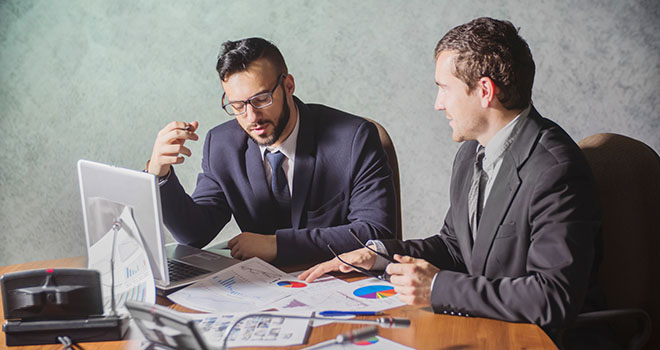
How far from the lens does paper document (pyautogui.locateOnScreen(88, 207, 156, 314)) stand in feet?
4.45

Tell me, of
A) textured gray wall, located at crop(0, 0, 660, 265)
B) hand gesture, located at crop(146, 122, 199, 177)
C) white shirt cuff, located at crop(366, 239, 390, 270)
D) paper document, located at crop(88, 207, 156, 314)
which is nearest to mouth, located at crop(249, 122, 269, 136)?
hand gesture, located at crop(146, 122, 199, 177)

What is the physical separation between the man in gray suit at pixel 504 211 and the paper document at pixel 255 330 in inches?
10.0

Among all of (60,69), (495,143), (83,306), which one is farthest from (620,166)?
(60,69)

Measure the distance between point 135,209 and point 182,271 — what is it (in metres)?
0.31

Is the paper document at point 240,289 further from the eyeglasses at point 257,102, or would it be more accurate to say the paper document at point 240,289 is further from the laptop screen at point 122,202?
the eyeglasses at point 257,102

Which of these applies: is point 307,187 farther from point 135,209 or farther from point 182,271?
point 135,209

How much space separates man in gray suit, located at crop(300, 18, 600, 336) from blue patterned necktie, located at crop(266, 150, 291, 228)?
47 centimetres

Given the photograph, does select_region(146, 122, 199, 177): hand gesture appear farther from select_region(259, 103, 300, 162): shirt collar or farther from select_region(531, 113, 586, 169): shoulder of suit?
select_region(531, 113, 586, 169): shoulder of suit

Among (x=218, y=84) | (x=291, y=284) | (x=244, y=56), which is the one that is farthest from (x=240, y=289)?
(x=218, y=84)

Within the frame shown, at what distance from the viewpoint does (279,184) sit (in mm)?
2006

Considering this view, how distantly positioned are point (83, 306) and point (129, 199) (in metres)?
0.25

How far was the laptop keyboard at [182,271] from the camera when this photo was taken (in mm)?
1556

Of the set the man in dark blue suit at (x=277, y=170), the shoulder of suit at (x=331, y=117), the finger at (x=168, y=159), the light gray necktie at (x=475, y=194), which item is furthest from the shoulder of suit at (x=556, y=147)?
the finger at (x=168, y=159)

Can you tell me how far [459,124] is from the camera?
5.05 ft
